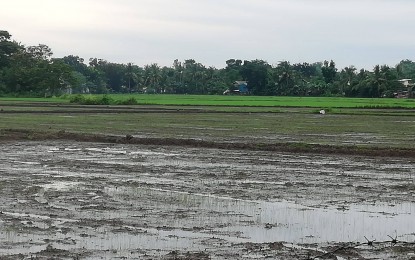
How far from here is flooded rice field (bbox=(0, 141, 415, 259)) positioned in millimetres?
9898

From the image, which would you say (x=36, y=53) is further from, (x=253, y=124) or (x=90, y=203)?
(x=90, y=203)

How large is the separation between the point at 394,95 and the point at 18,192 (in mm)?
84670

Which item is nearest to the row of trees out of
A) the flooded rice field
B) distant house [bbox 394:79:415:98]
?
distant house [bbox 394:79:415:98]

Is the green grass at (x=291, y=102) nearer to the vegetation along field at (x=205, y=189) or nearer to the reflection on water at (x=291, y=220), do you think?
the vegetation along field at (x=205, y=189)

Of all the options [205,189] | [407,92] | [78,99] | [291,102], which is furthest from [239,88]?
[205,189]

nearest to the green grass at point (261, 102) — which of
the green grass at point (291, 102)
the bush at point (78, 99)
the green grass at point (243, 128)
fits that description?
the green grass at point (291, 102)

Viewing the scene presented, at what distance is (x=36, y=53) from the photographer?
104812 millimetres

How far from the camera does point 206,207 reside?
13391 millimetres

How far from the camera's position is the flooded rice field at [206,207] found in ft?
32.5

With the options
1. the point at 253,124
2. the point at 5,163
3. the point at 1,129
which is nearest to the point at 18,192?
the point at 5,163

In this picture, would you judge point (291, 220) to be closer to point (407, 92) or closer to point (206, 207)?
point (206, 207)

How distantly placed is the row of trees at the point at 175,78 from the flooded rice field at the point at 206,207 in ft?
237

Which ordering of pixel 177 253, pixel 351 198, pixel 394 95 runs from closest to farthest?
1. pixel 177 253
2. pixel 351 198
3. pixel 394 95

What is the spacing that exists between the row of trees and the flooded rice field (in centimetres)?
7215
